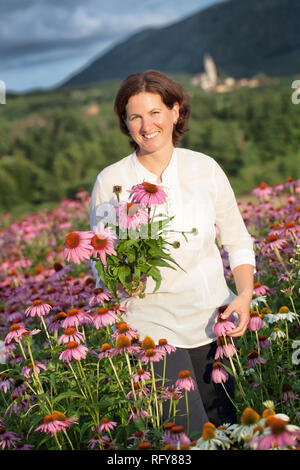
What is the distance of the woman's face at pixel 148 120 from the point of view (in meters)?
2.69

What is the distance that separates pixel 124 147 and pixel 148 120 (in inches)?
921

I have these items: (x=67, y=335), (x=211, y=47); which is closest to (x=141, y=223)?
(x=67, y=335)

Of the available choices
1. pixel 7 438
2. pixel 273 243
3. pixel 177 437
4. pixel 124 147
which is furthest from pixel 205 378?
pixel 124 147

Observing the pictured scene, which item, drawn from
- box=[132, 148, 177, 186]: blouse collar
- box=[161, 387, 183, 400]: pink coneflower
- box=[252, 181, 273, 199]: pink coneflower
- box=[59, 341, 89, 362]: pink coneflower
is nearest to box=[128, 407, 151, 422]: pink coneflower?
box=[161, 387, 183, 400]: pink coneflower

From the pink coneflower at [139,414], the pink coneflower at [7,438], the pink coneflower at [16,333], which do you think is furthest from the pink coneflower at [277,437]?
the pink coneflower at [16,333]

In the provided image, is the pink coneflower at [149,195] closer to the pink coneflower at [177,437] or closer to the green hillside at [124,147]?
the pink coneflower at [177,437]

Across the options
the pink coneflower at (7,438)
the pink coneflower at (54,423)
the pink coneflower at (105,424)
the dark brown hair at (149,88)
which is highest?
the dark brown hair at (149,88)

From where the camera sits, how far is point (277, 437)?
4.41 ft

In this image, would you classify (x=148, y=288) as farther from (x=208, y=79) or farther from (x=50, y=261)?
(x=208, y=79)

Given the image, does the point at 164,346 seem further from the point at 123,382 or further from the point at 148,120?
the point at 148,120

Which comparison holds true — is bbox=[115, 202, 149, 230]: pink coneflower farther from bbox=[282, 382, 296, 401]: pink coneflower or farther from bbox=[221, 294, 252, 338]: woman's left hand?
bbox=[282, 382, 296, 401]: pink coneflower

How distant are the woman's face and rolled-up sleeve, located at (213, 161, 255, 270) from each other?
37 cm

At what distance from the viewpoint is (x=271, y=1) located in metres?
93.2
